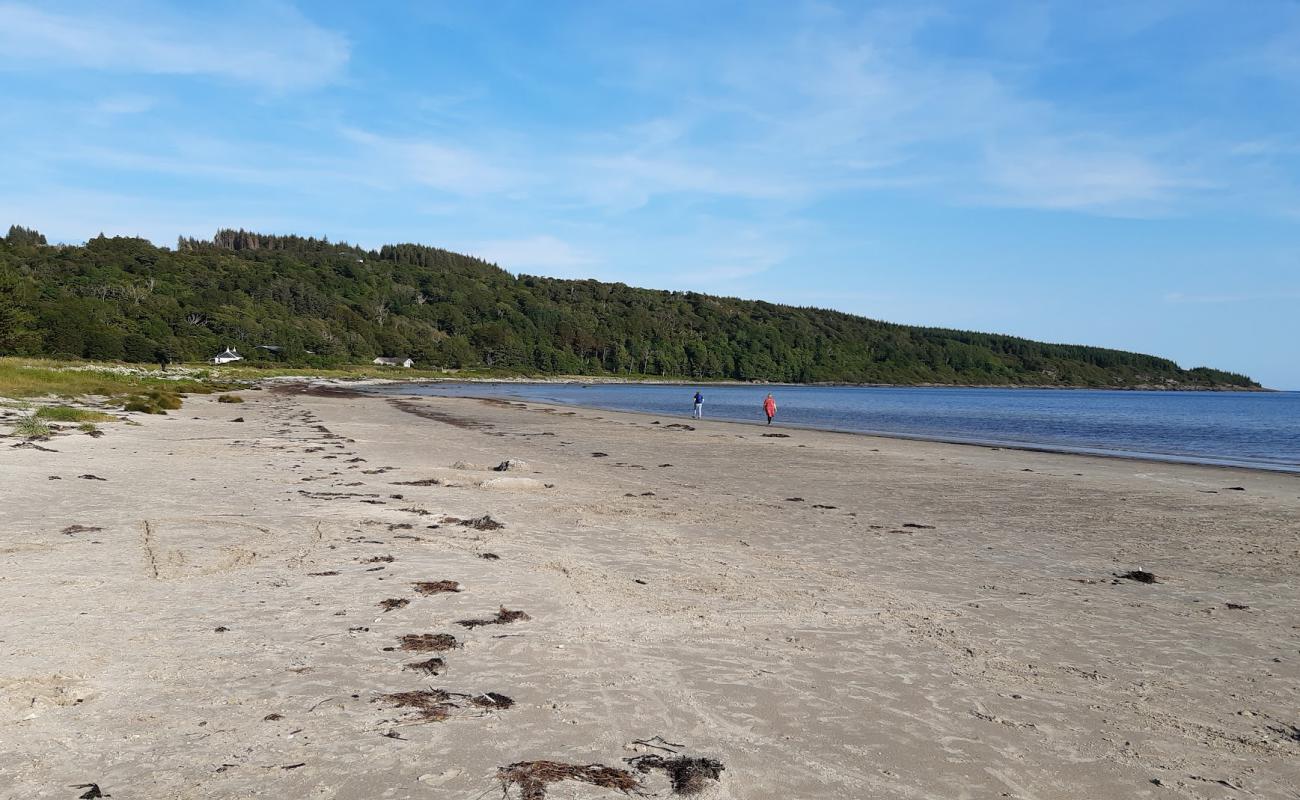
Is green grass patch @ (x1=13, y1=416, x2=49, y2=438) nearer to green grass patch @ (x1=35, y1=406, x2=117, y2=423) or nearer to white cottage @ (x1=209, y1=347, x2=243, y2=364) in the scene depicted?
green grass patch @ (x1=35, y1=406, x2=117, y2=423)

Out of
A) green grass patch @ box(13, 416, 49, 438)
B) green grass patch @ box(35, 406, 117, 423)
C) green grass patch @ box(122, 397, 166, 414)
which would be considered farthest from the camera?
green grass patch @ box(122, 397, 166, 414)

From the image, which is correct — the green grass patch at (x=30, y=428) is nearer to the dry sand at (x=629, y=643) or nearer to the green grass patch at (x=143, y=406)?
the dry sand at (x=629, y=643)

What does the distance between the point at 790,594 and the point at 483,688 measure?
12.4ft

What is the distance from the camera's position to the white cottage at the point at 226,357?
12171 centimetres

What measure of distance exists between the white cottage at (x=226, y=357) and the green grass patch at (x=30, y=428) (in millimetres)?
112972

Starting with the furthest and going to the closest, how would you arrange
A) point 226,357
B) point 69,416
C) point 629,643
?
point 226,357
point 69,416
point 629,643

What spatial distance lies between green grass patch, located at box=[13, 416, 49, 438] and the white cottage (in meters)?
113

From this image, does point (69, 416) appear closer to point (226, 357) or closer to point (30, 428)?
point (30, 428)

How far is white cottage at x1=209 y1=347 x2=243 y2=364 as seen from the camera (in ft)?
399

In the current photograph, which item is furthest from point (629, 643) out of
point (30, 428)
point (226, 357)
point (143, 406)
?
point (226, 357)

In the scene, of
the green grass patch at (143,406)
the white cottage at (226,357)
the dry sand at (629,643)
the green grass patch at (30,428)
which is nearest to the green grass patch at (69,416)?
the green grass patch at (30,428)

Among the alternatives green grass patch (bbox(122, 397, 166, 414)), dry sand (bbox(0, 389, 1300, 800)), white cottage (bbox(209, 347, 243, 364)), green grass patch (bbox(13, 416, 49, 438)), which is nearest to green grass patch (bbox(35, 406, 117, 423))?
green grass patch (bbox(13, 416, 49, 438))

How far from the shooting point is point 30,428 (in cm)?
1797

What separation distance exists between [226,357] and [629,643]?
443 ft
